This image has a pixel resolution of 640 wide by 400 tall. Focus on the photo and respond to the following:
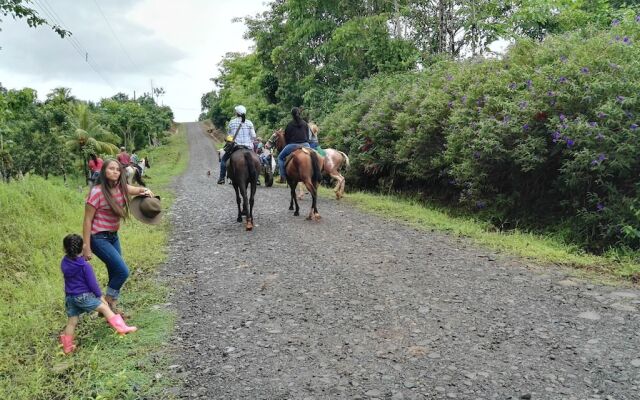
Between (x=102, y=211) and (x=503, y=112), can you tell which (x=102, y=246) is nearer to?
(x=102, y=211)

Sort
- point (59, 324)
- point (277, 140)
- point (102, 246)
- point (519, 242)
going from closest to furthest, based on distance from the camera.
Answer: point (102, 246), point (59, 324), point (519, 242), point (277, 140)

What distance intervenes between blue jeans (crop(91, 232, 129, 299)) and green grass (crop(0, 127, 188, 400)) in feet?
1.25

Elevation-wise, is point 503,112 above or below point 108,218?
→ above

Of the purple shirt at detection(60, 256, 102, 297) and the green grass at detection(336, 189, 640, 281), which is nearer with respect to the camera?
the purple shirt at detection(60, 256, 102, 297)

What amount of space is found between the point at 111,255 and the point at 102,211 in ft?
1.47

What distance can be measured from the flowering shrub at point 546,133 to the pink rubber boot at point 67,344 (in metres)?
6.64

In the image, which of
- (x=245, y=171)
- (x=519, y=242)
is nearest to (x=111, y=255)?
(x=245, y=171)

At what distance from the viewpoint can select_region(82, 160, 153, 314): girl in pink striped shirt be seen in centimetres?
455

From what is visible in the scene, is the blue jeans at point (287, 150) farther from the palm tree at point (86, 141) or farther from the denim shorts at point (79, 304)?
the palm tree at point (86, 141)

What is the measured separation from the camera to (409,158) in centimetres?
1198

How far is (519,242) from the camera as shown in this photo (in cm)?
714

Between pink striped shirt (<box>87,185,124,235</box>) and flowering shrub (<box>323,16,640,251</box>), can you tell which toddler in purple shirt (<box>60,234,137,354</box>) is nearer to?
pink striped shirt (<box>87,185,124,235</box>)

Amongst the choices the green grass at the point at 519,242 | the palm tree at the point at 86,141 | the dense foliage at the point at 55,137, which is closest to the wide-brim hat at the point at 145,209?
the green grass at the point at 519,242

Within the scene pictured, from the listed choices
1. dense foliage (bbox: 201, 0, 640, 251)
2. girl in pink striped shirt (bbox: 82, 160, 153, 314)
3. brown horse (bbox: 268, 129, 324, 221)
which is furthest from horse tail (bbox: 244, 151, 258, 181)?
girl in pink striped shirt (bbox: 82, 160, 153, 314)
